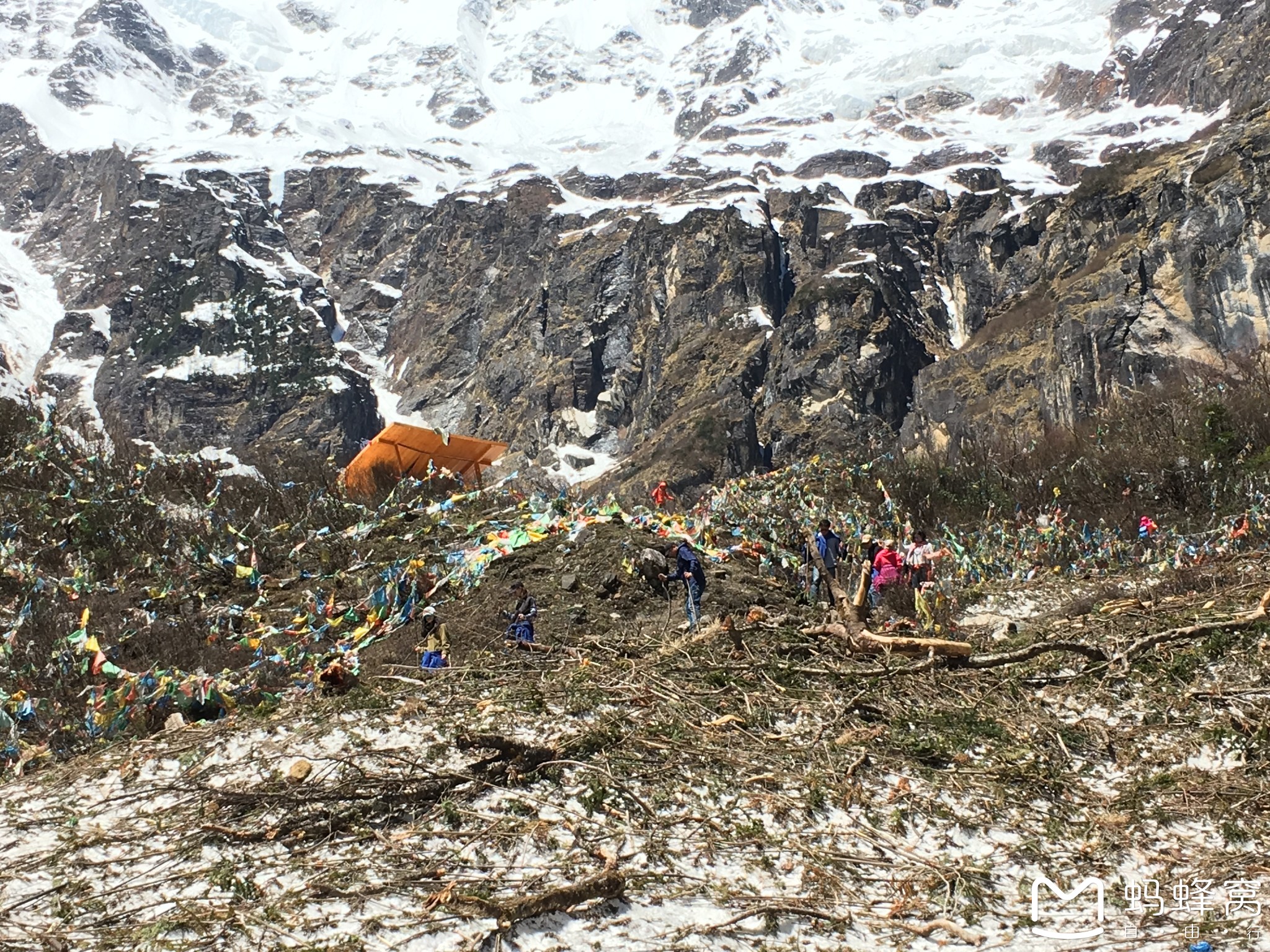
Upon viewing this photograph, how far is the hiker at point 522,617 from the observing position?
9164mm

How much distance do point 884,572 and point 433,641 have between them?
548 centimetres

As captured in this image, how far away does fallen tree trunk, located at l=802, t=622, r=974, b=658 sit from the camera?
659 cm

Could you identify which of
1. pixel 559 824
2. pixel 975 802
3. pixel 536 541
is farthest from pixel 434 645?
pixel 975 802

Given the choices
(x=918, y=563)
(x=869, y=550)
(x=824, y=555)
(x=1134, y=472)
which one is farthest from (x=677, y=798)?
(x=1134, y=472)

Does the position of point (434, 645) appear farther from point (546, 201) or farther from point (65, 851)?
point (546, 201)

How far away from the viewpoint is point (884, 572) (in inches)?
459

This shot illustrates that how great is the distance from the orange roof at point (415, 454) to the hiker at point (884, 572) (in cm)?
1103

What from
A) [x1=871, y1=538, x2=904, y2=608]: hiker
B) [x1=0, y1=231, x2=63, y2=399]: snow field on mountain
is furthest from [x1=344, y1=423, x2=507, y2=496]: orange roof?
[x1=0, y1=231, x2=63, y2=399]: snow field on mountain

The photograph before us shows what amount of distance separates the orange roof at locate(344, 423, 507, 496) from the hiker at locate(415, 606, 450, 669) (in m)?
10.6

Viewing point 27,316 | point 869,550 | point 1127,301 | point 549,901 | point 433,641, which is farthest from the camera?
point 27,316

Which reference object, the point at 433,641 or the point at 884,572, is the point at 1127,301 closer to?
the point at 884,572

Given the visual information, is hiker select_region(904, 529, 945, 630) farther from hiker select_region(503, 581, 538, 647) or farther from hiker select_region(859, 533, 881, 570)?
hiker select_region(503, 581, 538, 647)

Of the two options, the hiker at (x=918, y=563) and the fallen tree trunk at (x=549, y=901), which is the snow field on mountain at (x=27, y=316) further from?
the fallen tree trunk at (x=549, y=901)

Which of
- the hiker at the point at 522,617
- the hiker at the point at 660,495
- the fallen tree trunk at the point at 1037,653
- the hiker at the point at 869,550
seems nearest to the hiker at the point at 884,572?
the hiker at the point at 869,550
